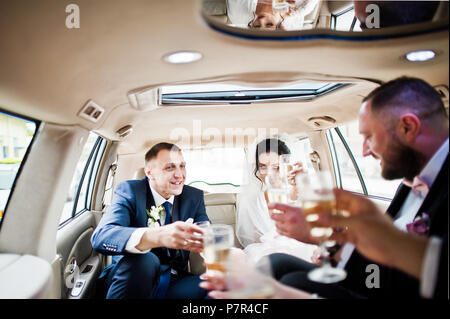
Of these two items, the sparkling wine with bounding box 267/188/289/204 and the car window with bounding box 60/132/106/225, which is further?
the car window with bounding box 60/132/106/225

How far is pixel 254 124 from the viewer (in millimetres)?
1618

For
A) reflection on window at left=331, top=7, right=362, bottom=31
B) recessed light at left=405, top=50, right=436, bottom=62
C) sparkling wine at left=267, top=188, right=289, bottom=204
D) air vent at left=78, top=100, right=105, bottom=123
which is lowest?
sparkling wine at left=267, top=188, right=289, bottom=204

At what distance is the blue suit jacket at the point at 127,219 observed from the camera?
1.36m

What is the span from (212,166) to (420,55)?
1094 mm

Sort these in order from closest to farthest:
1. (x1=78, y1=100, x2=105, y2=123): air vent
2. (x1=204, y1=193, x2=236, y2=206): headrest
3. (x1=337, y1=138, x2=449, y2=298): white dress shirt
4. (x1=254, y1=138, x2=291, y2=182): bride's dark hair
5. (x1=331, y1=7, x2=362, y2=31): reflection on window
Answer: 1. (x1=337, y1=138, x2=449, y2=298): white dress shirt
2. (x1=331, y1=7, x2=362, y2=31): reflection on window
3. (x1=78, y1=100, x2=105, y2=123): air vent
4. (x1=254, y1=138, x2=291, y2=182): bride's dark hair
5. (x1=204, y1=193, x2=236, y2=206): headrest

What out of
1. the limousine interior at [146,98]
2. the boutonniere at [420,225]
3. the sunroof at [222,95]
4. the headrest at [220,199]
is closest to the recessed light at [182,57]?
the limousine interior at [146,98]

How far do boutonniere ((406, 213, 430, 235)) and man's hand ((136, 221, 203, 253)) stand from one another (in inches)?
31.0

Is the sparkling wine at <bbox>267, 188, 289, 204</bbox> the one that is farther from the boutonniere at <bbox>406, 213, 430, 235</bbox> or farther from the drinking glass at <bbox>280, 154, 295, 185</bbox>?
the boutonniere at <bbox>406, 213, 430, 235</bbox>

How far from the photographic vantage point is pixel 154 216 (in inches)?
57.6

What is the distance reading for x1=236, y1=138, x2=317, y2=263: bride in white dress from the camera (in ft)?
4.58

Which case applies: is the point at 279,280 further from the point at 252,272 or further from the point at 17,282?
the point at 17,282

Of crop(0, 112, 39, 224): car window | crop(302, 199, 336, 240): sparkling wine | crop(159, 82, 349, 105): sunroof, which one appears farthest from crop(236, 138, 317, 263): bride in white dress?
crop(0, 112, 39, 224): car window

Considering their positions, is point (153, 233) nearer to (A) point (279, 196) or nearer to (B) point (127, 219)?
(B) point (127, 219)
